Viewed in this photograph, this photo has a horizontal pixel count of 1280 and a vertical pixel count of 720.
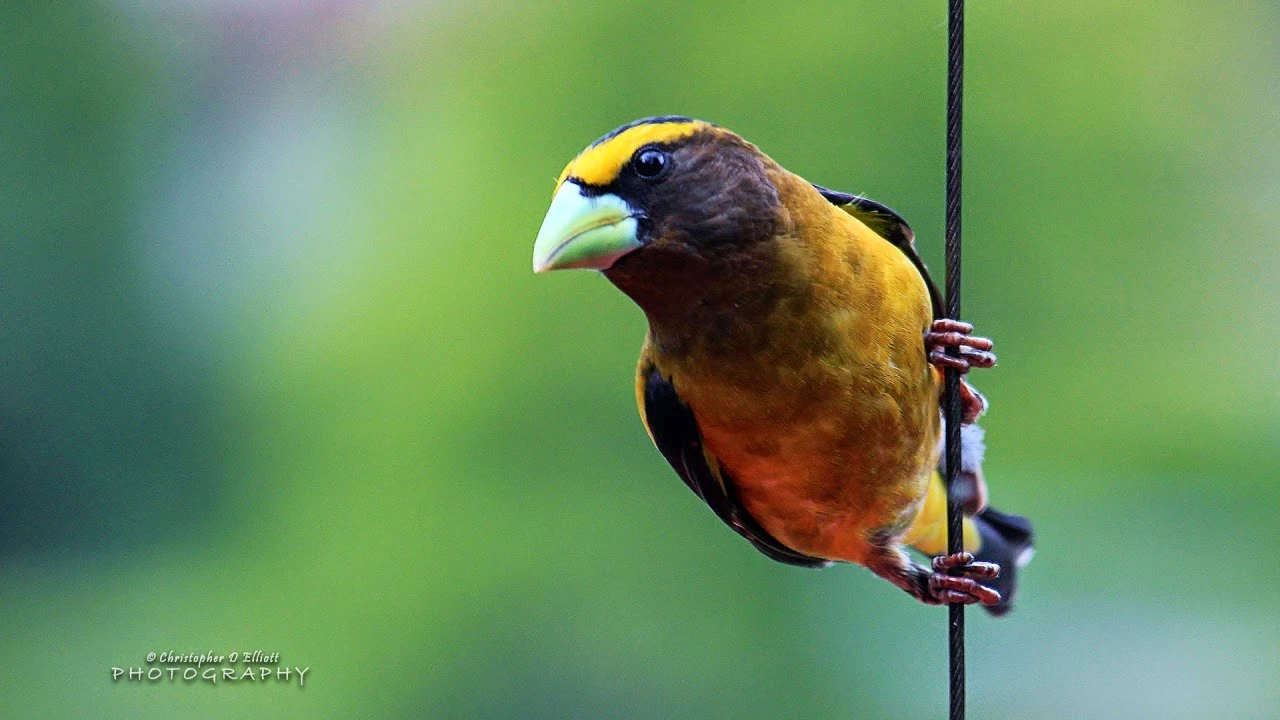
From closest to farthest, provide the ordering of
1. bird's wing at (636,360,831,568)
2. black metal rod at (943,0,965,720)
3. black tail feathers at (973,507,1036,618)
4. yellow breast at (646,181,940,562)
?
1. black metal rod at (943,0,965,720)
2. yellow breast at (646,181,940,562)
3. bird's wing at (636,360,831,568)
4. black tail feathers at (973,507,1036,618)

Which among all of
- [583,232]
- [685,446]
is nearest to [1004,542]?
[685,446]

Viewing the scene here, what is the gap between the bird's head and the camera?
2.05 meters

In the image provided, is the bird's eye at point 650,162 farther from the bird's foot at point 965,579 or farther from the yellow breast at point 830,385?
the bird's foot at point 965,579

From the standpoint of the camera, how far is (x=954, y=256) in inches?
77.6

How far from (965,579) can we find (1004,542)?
33.6 inches

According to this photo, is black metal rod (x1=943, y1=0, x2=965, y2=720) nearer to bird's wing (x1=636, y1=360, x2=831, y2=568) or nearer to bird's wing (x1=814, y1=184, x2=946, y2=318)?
bird's wing (x1=814, y1=184, x2=946, y2=318)

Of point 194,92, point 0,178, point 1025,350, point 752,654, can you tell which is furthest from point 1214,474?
point 0,178

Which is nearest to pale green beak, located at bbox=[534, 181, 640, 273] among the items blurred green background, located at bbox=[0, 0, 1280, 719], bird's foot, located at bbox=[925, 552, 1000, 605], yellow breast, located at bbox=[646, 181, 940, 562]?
yellow breast, located at bbox=[646, 181, 940, 562]

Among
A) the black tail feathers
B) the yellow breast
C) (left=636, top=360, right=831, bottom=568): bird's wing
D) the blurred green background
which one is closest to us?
the yellow breast

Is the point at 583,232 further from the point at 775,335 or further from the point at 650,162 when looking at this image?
the point at 775,335

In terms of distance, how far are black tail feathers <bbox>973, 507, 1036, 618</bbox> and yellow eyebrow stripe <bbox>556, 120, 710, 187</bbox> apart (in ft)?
5.51

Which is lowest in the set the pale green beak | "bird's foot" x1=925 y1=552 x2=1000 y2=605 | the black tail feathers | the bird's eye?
the black tail feathers

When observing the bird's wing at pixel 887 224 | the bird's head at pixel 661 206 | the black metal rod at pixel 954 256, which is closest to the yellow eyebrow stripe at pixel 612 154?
the bird's head at pixel 661 206

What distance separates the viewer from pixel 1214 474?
7.01 metres
